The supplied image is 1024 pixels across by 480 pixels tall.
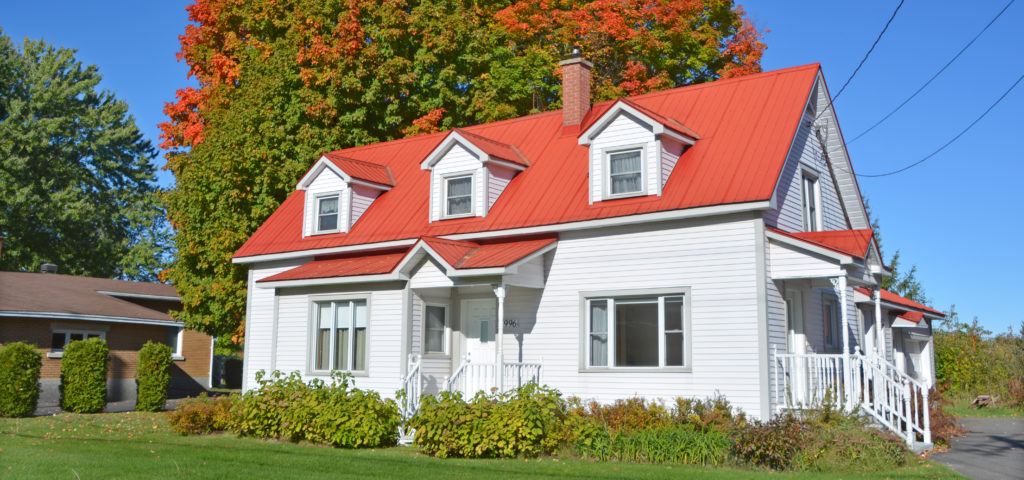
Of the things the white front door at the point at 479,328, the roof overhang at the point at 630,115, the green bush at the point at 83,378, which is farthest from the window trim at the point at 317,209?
the green bush at the point at 83,378

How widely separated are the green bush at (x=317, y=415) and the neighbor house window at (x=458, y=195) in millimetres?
4786

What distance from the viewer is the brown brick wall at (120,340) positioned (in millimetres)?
31625

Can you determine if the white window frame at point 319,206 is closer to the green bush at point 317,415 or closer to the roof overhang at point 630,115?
the green bush at point 317,415

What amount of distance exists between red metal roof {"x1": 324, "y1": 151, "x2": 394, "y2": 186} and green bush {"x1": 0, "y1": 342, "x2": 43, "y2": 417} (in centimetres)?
1039

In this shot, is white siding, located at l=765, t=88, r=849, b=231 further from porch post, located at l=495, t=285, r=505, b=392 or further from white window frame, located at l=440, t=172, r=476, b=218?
white window frame, located at l=440, t=172, r=476, b=218

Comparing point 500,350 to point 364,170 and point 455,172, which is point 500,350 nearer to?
point 455,172

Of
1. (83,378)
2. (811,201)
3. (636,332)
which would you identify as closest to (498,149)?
(636,332)

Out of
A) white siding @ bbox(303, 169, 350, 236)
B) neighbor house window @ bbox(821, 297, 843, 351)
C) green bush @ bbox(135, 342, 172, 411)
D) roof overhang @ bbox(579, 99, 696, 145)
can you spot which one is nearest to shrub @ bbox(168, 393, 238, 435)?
white siding @ bbox(303, 169, 350, 236)

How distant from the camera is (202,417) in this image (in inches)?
782

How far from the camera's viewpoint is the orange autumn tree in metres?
28.3

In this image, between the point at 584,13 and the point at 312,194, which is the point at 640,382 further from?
the point at 584,13

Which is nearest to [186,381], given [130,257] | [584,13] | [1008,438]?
[130,257]

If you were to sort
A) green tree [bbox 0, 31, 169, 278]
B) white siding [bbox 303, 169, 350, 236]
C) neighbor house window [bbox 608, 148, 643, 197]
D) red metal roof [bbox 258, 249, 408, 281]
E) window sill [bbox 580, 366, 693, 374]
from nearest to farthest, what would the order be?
window sill [bbox 580, 366, 693, 374] → neighbor house window [bbox 608, 148, 643, 197] → red metal roof [bbox 258, 249, 408, 281] → white siding [bbox 303, 169, 350, 236] → green tree [bbox 0, 31, 169, 278]

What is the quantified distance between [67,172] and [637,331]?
40637 mm
